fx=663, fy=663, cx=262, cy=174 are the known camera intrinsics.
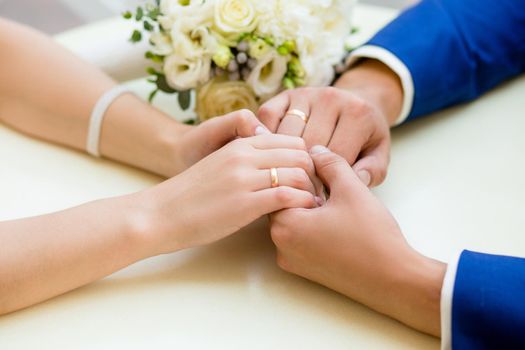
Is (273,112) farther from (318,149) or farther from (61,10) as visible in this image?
(61,10)

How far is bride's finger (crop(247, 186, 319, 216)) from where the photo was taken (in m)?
0.82

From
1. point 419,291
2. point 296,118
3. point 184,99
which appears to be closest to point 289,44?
point 296,118

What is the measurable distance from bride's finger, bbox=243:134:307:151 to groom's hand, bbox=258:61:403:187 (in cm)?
6

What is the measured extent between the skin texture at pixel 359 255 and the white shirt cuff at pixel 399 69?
12.2 inches

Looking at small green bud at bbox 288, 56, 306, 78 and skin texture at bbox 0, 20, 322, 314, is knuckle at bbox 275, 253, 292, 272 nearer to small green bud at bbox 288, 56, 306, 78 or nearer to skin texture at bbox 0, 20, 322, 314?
skin texture at bbox 0, 20, 322, 314

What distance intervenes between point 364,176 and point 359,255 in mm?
166

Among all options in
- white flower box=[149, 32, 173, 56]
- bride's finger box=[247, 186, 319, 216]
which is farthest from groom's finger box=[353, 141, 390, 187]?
white flower box=[149, 32, 173, 56]

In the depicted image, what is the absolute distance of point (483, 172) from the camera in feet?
3.33

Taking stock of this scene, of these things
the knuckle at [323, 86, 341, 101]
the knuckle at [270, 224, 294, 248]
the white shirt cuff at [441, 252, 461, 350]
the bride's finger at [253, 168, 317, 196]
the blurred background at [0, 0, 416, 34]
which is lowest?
the white shirt cuff at [441, 252, 461, 350]

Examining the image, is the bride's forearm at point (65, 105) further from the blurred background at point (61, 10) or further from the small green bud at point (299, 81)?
the blurred background at point (61, 10)

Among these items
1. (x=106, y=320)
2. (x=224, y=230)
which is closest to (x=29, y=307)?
(x=106, y=320)

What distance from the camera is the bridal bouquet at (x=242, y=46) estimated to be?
37.9 inches

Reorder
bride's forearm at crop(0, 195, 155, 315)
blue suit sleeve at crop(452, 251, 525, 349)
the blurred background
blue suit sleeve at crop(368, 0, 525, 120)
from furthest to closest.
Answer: the blurred background < blue suit sleeve at crop(368, 0, 525, 120) < bride's forearm at crop(0, 195, 155, 315) < blue suit sleeve at crop(452, 251, 525, 349)

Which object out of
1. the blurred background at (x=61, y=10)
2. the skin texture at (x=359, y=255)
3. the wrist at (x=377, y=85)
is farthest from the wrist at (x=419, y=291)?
the blurred background at (x=61, y=10)
